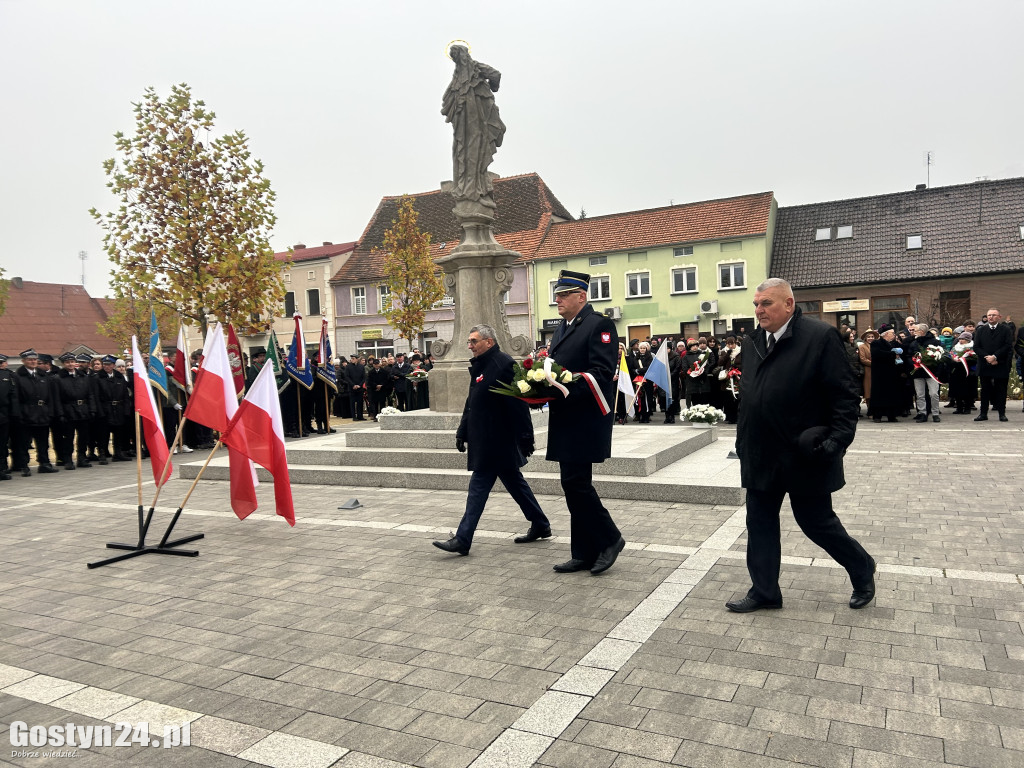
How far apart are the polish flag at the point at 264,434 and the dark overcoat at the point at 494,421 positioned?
1802mm

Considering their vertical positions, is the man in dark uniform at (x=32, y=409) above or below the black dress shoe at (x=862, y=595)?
above

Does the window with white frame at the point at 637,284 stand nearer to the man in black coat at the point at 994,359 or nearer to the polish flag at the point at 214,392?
the man in black coat at the point at 994,359

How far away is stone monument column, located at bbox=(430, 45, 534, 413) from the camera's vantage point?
1174cm

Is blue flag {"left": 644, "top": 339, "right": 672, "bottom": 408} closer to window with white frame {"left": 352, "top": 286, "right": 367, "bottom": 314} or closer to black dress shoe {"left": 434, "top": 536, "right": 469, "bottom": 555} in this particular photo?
black dress shoe {"left": 434, "top": 536, "right": 469, "bottom": 555}

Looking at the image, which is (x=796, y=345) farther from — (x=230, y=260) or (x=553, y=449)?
(x=230, y=260)

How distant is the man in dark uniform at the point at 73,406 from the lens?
14.1 metres

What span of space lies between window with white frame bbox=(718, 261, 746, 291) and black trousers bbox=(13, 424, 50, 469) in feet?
102

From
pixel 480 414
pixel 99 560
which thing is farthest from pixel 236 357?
pixel 480 414

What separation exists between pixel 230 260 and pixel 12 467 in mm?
7519

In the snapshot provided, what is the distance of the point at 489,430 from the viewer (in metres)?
6.41

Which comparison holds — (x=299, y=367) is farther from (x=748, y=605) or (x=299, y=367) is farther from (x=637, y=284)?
(x=637, y=284)

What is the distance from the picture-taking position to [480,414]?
6.46m

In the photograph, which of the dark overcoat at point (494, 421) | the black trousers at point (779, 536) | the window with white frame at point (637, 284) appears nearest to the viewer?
the black trousers at point (779, 536)

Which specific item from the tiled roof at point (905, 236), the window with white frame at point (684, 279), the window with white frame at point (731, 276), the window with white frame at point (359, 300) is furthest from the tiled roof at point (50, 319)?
the tiled roof at point (905, 236)
